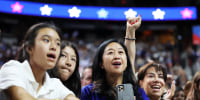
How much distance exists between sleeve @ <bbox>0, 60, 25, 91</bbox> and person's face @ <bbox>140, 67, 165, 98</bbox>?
1.40 m

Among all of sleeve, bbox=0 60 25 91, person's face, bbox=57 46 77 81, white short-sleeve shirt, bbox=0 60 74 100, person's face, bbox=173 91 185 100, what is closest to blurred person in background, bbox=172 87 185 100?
person's face, bbox=173 91 185 100

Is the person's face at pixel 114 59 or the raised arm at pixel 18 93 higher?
the person's face at pixel 114 59

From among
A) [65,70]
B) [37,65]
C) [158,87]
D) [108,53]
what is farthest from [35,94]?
[158,87]

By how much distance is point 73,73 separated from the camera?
2.08 metres

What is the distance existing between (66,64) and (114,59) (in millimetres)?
404

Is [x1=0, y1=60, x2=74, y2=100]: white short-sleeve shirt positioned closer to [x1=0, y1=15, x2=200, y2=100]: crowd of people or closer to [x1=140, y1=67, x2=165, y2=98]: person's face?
[x1=0, y1=15, x2=200, y2=100]: crowd of people

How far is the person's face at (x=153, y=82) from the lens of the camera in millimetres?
2332

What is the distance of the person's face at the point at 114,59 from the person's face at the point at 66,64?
0.27m

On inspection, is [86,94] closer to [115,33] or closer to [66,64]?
[66,64]

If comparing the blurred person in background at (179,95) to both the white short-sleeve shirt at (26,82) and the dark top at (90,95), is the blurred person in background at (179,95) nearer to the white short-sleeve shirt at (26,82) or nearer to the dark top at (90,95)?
the dark top at (90,95)

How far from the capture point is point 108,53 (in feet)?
6.71

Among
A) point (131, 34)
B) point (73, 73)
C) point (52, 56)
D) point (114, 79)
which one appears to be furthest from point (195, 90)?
point (52, 56)

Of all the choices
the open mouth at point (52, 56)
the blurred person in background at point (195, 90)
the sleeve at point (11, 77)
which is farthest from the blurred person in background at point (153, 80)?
the sleeve at point (11, 77)

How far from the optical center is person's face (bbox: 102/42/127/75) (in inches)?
78.4
